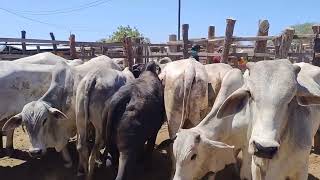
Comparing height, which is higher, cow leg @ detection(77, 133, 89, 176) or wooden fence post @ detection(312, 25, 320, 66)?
wooden fence post @ detection(312, 25, 320, 66)

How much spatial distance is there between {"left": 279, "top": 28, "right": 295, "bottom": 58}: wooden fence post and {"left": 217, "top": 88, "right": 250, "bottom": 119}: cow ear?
13.2ft

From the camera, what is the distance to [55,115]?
5738 millimetres

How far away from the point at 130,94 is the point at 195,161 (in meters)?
1.47

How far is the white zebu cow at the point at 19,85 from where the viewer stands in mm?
6391

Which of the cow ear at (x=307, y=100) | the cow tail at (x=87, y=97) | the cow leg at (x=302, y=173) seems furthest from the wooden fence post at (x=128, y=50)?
the cow ear at (x=307, y=100)

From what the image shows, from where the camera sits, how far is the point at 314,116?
3.94 meters

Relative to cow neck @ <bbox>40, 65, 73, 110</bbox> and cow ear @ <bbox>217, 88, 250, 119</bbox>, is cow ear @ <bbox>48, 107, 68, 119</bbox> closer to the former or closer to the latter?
cow neck @ <bbox>40, 65, 73, 110</bbox>

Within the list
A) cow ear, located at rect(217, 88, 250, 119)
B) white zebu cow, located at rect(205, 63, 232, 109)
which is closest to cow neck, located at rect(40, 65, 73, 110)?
white zebu cow, located at rect(205, 63, 232, 109)

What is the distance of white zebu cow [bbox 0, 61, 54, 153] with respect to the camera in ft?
21.0

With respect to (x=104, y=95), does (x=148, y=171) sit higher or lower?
lower

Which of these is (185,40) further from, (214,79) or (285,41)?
(214,79)

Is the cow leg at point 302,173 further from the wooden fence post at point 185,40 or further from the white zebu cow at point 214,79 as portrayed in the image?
the wooden fence post at point 185,40

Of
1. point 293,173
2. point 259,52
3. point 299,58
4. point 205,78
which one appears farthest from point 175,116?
point 299,58

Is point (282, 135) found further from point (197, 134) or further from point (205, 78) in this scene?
point (205, 78)
